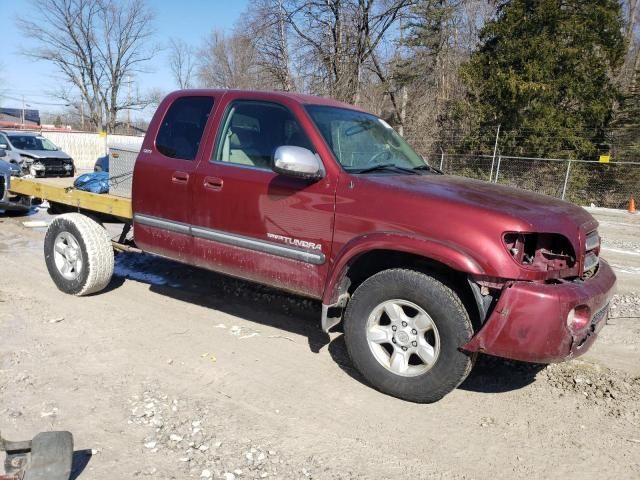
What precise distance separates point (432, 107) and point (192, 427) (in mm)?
23303

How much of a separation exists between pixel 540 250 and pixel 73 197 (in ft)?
15.6

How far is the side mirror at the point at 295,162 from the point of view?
3547 mm

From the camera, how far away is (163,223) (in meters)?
4.66

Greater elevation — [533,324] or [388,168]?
[388,168]

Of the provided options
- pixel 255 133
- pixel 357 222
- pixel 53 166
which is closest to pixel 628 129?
pixel 255 133

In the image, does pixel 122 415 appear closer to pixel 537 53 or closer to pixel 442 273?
pixel 442 273

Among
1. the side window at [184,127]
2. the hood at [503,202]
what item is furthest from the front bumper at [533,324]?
the side window at [184,127]

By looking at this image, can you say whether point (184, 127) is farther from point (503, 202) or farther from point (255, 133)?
point (503, 202)

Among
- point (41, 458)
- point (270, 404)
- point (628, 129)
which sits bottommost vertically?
point (270, 404)

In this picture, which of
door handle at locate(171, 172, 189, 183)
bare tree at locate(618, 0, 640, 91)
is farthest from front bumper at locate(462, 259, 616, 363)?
bare tree at locate(618, 0, 640, 91)

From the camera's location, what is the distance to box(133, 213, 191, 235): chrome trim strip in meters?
4.50

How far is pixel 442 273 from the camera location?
3.43 m

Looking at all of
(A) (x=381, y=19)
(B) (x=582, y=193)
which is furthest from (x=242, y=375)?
(A) (x=381, y=19)

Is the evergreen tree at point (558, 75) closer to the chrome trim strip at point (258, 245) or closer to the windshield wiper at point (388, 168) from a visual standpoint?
the windshield wiper at point (388, 168)
